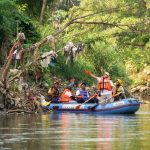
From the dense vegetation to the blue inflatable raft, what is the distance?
1985mm

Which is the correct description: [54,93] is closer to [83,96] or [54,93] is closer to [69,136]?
[83,96]

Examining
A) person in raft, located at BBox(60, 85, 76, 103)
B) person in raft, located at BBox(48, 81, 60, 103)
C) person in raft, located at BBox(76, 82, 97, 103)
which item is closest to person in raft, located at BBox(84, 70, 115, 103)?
person in raft, located at BBox(76, 82, 97, 103)

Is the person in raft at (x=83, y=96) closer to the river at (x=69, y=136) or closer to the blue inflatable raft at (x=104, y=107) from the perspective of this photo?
the blue inflatable raft at (x=104, y=107)

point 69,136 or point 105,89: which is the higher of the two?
point 105,89

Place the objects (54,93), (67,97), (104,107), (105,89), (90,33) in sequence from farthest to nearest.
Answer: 1. (90,33)
2. (67,97)
3. (54,93)
4. (105,89)
5. (104,107)

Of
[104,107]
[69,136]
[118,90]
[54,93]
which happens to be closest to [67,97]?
[54,93]

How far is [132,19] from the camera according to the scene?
171 ft

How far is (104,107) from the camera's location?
29547 millimetres

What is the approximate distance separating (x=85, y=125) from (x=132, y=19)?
1241 inches

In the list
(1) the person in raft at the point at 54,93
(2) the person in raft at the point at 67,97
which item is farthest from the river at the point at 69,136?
(2) the person in raft at the point at 67,97

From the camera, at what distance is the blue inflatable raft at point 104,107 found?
29344mm

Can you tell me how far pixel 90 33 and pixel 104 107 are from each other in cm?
1479

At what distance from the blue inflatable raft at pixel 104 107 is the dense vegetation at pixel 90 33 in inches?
78.1

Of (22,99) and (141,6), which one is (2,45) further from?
(141,6)
